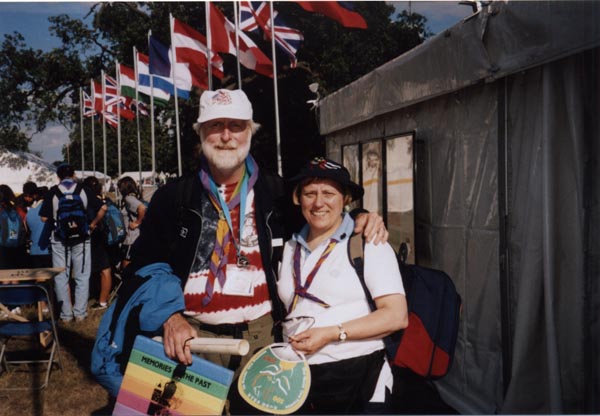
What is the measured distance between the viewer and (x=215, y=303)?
237 cm

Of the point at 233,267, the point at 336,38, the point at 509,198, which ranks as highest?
the point at 336,38

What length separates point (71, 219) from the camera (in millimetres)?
6711

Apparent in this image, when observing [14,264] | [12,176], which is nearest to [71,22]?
[12,176]

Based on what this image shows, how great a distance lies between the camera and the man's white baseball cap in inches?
94.6

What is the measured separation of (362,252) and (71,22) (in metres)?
22.2

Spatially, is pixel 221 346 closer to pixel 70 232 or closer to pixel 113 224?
pixel 70 232

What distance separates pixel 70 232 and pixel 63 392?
2451 millimetres

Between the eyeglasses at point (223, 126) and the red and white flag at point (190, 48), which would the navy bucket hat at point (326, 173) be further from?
the red and white flag at point (190, 48)

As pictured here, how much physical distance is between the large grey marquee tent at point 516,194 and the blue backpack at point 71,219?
4.26 meters

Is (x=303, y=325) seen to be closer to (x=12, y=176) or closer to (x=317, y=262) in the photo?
(x=317, y=262)

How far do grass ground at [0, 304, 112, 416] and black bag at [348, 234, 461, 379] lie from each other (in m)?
2.80

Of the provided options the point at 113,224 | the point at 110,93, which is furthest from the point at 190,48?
the point at 110,93

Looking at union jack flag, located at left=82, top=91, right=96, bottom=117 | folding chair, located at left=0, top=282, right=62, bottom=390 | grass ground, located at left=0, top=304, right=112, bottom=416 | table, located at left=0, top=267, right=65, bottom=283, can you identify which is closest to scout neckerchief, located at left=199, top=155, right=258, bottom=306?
grass ground, located at left=0, top=304, right=112, bottom=416

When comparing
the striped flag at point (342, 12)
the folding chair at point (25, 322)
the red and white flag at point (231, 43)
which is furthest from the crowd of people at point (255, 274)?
the red and white flag at point (231, 43)
